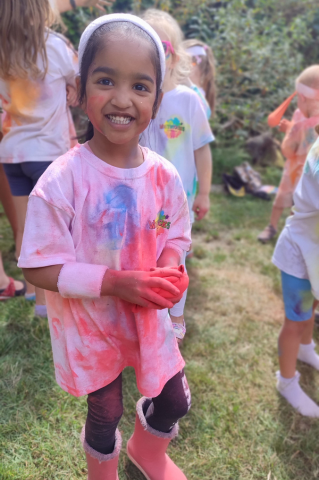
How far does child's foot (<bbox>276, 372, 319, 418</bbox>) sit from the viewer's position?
212 centimetres

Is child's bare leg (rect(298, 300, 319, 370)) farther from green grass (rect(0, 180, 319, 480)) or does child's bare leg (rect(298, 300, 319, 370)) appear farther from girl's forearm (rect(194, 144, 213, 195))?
girl's forearm (rect(194, 144, 213, 195))

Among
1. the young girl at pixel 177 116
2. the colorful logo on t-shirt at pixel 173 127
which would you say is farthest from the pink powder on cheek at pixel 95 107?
the colorful logo on t-shirt at pixel 173 127

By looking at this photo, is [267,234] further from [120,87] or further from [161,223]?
[120,87]

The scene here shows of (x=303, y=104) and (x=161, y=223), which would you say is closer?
(x=161, y=223)

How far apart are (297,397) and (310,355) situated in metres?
0.39

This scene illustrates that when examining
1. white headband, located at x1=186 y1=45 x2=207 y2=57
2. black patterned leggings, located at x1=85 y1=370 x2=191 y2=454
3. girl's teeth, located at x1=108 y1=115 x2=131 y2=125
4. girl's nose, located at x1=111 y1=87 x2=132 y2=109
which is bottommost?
black patterned leggings, located at x1=85 y1=370 x2=191 y2=454

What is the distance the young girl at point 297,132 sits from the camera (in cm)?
263

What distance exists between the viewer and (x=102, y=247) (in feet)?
3.92

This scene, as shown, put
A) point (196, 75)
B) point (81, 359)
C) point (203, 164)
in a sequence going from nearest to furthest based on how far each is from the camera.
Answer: point (81, 359), point (203, 164), point (196, 75)

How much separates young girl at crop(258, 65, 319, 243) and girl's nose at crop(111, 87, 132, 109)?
6.25 feet

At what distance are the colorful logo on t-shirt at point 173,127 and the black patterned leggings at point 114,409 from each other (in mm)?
1335

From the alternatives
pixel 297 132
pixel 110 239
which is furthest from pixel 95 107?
pixel 297 132

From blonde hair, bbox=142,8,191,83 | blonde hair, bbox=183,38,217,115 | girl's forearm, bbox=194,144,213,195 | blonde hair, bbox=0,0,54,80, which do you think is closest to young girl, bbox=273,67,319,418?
girl's forearm, bbox=194,144,213,195

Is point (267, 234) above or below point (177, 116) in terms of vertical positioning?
below
